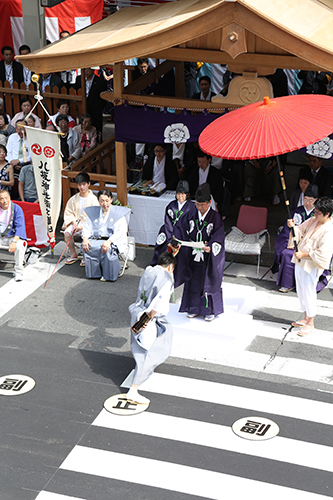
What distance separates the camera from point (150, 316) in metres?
6.64

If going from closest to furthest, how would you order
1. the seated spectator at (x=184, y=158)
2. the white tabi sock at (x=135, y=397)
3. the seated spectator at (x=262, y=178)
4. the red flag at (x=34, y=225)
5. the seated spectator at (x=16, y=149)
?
the white tabi sock at (x=135, y=397) → the red flag at (x=34, y=225) → the seated spectator at (x=184, y=158) → the seated spectator at (x=16, y=149) → the seated spectator at (x=262, y=178)

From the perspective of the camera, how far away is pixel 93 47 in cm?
884

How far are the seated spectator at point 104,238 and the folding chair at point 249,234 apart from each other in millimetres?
1748

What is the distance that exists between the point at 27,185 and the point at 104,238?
2360mm

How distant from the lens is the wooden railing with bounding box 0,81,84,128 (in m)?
11.8

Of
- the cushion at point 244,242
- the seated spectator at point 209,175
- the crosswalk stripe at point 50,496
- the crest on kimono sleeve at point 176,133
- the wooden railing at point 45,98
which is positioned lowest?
the crosswalk stripe at point 50,496

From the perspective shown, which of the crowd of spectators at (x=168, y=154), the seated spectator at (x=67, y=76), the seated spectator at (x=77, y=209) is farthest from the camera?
the seated spectator at (x=67, y=76)

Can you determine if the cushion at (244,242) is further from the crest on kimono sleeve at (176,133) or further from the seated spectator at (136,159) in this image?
the seated spectator at (136,159)

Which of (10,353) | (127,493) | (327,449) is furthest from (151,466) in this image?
(10,353)

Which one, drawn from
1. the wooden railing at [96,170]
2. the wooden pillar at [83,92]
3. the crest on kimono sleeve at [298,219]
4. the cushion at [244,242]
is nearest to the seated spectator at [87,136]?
the wooden railing at [96,170]

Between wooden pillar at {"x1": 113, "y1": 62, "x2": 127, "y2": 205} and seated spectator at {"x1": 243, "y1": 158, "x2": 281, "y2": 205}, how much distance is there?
9.11ft

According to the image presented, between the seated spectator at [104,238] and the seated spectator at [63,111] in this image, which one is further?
the seated spectator at [63,111]

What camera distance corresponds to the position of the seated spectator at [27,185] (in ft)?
36.9

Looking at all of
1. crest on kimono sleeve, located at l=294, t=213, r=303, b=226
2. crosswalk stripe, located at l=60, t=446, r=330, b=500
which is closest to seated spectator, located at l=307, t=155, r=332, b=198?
crest on kimono sleeve, located at l=294, t=213, r=303, b=226
